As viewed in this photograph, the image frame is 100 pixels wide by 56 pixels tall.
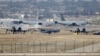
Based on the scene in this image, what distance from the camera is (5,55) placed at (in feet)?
116

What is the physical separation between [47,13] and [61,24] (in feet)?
246

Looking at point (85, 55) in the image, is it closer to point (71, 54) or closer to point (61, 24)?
point (71, 54)

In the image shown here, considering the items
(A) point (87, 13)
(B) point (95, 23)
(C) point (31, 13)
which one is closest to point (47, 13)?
(C) point (31, 13)

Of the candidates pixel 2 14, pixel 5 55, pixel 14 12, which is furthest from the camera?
pixel 14 12

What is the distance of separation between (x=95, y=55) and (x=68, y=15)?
152511 millimetres

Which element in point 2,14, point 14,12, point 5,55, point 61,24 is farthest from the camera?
point 14,12

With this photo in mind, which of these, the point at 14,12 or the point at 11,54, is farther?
the point at 14,12

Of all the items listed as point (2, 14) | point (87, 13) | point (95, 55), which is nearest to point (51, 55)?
point (95, 55)

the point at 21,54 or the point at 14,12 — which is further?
the point at 14,12

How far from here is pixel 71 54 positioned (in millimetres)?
35781

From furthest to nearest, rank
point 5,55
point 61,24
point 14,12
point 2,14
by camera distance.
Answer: point 14,12
point 2,14
point 61,24
point 5,55

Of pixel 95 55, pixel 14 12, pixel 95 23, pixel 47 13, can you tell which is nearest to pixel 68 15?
pixel 47 13

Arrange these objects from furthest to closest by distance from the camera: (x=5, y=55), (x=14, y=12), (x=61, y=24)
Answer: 1. (x=14, y=12)
2. (x=61, y=24)
3. (x=5, y=55)

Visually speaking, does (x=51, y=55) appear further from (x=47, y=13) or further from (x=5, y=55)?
(x=47, y=13)
